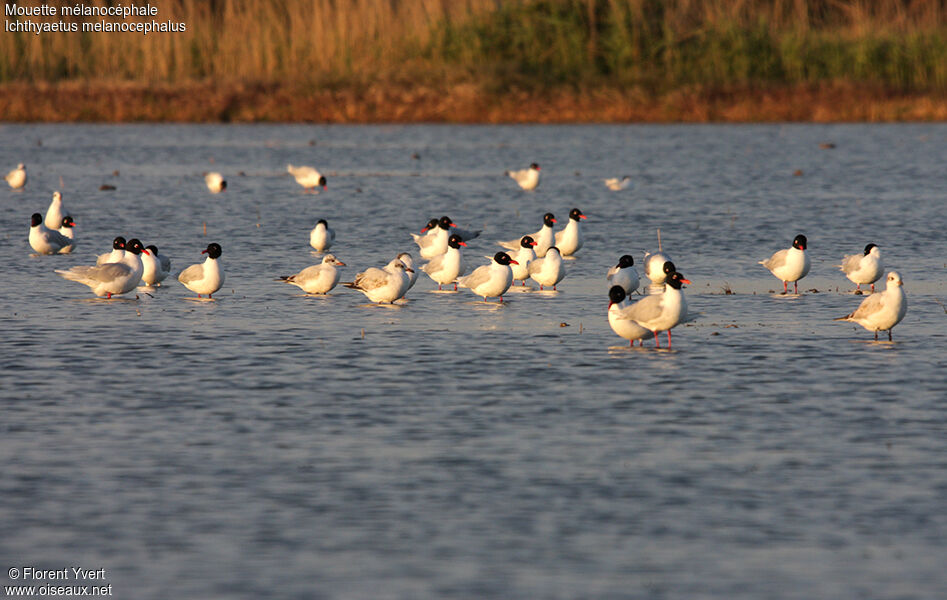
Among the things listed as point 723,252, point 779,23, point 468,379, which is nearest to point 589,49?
point 779,23

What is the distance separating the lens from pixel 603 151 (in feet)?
176

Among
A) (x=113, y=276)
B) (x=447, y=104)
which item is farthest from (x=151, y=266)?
(x=447, y=104)

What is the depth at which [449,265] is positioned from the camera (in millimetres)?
22297

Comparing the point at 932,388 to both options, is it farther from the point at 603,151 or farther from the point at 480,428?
the point at 603,151

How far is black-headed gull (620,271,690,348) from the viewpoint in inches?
668

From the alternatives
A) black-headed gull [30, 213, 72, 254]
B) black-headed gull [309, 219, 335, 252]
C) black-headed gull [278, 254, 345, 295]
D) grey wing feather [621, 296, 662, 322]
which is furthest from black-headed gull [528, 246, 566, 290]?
black-headed gull [30, 213, 72, 254]

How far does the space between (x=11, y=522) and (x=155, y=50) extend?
52.8m

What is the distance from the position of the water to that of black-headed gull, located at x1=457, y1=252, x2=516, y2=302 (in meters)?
0.44

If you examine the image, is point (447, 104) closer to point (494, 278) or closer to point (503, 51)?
point (503, 51)

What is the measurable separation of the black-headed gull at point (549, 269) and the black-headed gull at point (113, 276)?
19.2ft

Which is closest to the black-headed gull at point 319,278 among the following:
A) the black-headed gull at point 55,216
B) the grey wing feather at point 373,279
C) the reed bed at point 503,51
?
the grey wing feather at point 373,279

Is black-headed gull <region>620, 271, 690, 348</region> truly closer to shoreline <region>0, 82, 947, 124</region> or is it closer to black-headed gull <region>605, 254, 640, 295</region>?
black-headed gull <region>605, 254, 640, 295</region>

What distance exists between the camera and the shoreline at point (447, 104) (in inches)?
2400

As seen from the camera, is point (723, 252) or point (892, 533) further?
point (723, 252)
